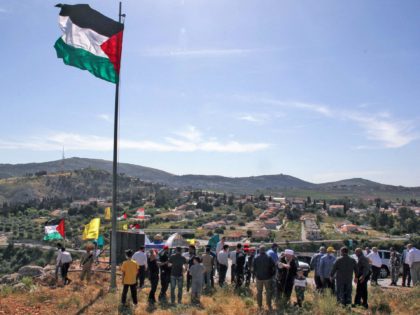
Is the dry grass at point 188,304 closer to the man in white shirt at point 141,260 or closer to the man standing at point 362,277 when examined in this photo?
the man standing at point 362,277

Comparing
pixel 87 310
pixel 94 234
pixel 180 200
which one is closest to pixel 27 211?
pixel 180 200

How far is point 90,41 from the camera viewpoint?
1263 cm

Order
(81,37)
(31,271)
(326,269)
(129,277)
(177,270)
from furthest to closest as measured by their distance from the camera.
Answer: (31,271) → (81,37) → (326,269) → (177,270) → (129,277)

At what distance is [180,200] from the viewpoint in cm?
17850

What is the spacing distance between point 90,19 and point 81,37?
0.61 meters

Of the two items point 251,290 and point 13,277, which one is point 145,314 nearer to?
point 251,290

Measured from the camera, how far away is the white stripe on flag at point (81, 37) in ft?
40.9

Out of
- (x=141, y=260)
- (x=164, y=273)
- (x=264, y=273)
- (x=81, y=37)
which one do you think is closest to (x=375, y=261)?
(x=264, y=273)

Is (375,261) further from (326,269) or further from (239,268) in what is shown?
(239,268)

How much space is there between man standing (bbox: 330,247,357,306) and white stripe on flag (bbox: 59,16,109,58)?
8552mm

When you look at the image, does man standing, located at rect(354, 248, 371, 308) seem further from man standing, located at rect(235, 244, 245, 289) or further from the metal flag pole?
the metal flag pole

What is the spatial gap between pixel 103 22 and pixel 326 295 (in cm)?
973

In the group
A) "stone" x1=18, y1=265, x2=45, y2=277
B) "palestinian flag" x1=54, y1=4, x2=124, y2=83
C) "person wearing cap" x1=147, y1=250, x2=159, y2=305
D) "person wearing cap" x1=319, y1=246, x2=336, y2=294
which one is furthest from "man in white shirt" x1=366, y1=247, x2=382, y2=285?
"stone" x1=18, y1=265, x2=45, y2=277

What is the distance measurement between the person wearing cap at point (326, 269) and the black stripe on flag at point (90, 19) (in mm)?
8846
